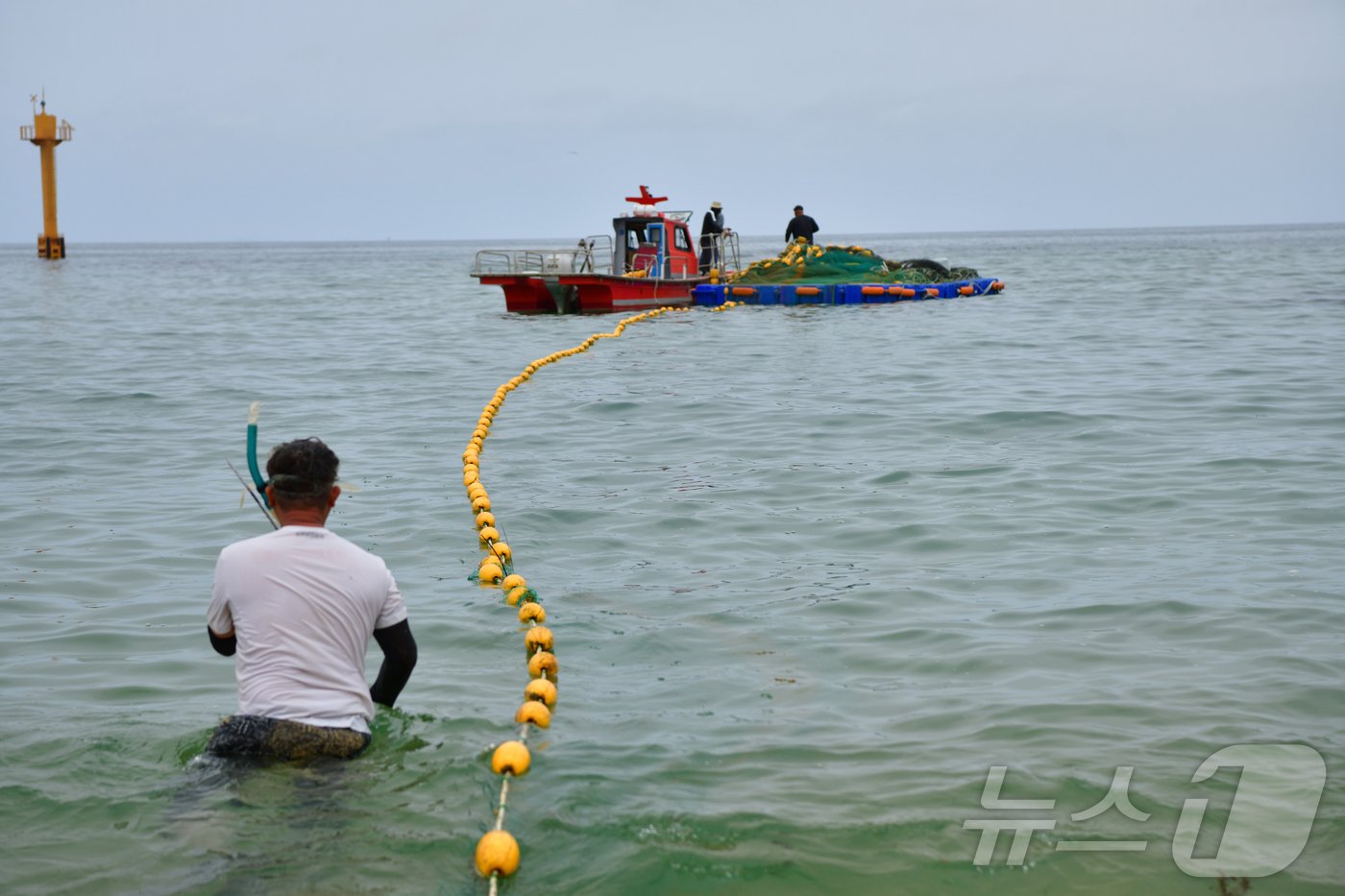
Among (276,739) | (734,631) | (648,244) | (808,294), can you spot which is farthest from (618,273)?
(276,739)

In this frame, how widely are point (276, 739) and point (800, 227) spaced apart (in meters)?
24.4

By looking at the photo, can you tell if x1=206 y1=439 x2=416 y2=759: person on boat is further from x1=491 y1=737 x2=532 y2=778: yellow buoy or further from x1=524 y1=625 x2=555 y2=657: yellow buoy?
x1=524 y1=625 x2=555 y2=657: yellow buoy

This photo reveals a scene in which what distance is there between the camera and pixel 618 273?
26.7 metres

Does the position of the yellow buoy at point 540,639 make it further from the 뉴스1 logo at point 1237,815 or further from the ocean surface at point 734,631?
the 뉴스1 logo at point 1237,815

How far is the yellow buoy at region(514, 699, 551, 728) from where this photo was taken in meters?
4.86

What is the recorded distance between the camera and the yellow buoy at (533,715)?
191 inches

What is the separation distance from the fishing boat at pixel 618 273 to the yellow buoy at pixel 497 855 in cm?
2156

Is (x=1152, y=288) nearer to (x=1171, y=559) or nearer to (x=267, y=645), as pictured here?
(x=1171, y=559)

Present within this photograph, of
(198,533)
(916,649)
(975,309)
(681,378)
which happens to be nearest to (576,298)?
(975,309)

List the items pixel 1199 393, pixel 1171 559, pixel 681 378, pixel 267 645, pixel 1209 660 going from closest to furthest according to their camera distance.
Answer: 1. pixel 267 645
2. pixel 1209 660
3. pixel 1171 559
4. pixel 1199 393
5. pixel 681 378

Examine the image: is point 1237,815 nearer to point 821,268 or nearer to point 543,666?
point 543,666

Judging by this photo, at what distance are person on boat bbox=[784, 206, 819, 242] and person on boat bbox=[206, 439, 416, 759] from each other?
76.8 feet

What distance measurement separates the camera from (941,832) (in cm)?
409

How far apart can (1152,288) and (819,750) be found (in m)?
29.9
